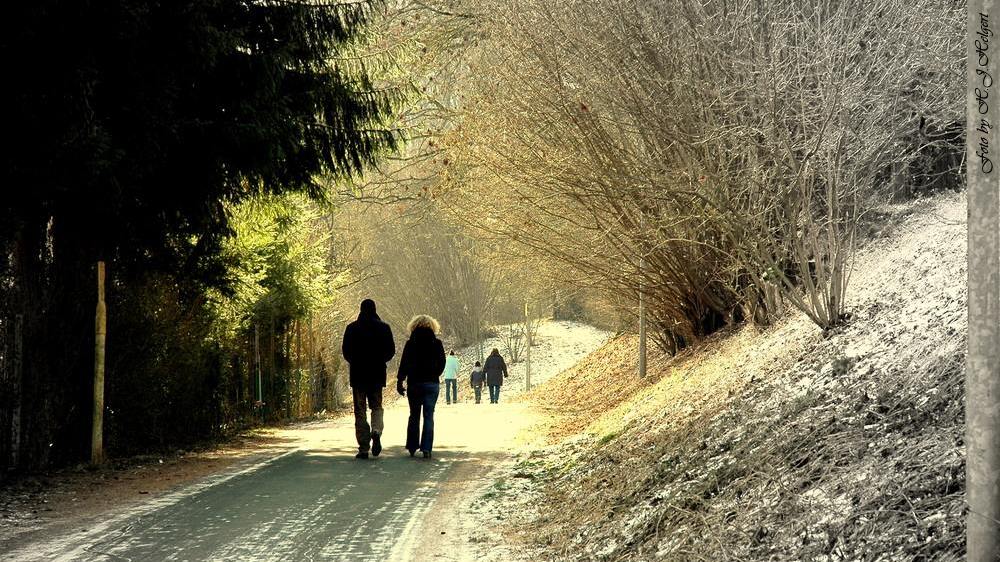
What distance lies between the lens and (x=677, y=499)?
7402 mm

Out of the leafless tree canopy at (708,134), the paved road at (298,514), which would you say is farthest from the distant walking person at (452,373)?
the paved road at (298,514)

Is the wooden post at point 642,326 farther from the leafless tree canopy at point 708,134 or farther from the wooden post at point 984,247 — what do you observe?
the wooden post at point 984,247

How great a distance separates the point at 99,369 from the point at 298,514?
4.62 meters

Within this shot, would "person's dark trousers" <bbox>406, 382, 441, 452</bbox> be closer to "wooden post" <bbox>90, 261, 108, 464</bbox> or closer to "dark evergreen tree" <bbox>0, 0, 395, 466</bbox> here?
"dark evergreen tree" <bbox>0, 0, 395, 466</bbox>

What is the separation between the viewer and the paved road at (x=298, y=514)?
7906mm

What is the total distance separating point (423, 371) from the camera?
1378 centimetres

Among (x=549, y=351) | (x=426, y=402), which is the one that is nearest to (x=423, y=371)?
(x=426, y=402)

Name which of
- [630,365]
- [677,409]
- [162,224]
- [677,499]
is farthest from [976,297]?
[630,365]

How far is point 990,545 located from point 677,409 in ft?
26.9

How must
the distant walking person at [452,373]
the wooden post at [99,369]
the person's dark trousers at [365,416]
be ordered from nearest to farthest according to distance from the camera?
the wooden post at [99,369]
the person's dark trousers at [365,416]
the distant walking person at [452,373]

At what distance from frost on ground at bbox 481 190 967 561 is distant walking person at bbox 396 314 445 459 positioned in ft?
4.45

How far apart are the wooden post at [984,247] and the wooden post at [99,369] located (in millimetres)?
10965

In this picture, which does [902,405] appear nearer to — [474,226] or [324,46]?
[324,46]

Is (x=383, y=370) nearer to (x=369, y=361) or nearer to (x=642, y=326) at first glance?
(x=369, y=361)
